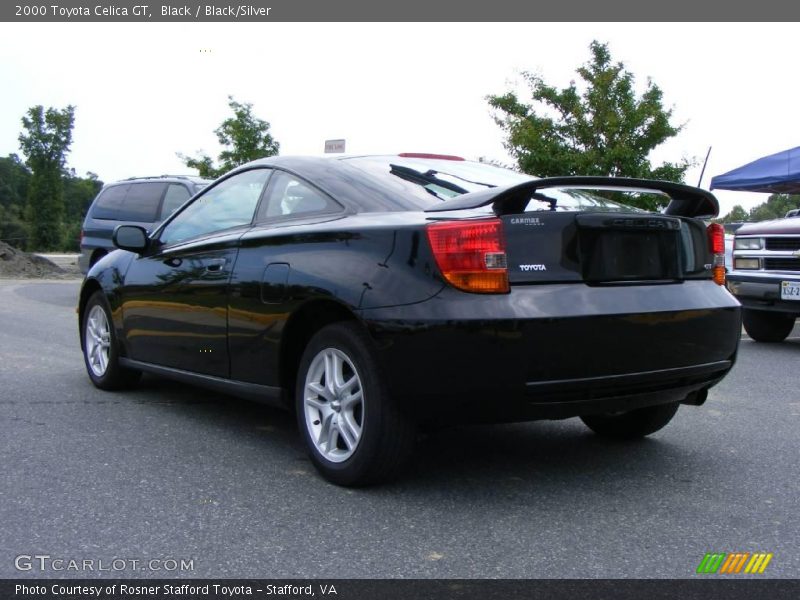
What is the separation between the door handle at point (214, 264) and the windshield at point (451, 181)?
32.4 inches

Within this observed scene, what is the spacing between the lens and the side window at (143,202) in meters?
12.7

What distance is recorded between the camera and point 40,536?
2.95 meters

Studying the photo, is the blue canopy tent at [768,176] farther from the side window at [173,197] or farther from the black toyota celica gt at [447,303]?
the black toyota celica gt at [447,303]

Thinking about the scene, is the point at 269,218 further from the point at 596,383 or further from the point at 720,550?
the point at 720,550

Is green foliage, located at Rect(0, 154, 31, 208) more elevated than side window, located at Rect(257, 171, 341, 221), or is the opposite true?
green foliage, located at Rect(0, 154, 31, 208)

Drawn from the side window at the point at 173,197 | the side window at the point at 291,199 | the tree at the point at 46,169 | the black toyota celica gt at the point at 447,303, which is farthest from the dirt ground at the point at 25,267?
the tree at the point at 46,169

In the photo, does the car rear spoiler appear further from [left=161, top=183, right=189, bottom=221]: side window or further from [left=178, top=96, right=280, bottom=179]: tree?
[left=178, top=96, right=280, bottom=179]: tree

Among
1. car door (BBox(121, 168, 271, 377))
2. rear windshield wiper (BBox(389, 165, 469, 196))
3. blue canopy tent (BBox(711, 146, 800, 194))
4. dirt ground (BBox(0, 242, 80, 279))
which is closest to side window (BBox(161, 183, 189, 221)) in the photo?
car door (BBox(121, 168, 271, 377))

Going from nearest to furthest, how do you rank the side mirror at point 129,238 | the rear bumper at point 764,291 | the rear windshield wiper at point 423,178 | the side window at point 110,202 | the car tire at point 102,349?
the rear windshield wiper at point 423,178, the side mirror at point 129,238, the car tire at point 102,349, the rear bumper at point 764,291, the side window at point 110,202

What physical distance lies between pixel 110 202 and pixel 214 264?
10.0 m

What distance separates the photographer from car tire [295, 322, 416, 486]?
3318mm

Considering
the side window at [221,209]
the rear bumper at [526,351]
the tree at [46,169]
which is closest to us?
the rear bumper at [526,351]

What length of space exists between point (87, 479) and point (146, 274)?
1721 millimetres

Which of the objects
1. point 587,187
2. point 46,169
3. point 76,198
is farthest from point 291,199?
point 76,198
